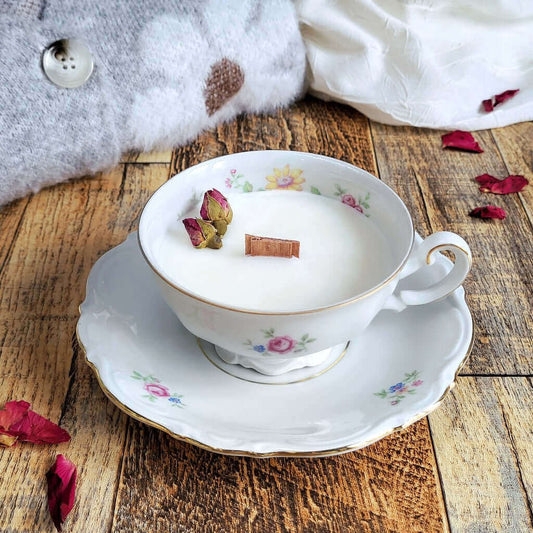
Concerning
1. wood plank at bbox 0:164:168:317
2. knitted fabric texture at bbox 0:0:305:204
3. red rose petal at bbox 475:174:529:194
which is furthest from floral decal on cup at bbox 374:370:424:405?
knitted fabric texture at bbox 0:0:305:204

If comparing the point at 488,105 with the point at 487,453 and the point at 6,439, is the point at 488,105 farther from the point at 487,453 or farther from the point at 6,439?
the point at 6,439

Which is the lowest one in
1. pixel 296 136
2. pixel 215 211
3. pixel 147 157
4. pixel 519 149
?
pixel 519 149

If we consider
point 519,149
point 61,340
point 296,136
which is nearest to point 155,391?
point 61,340

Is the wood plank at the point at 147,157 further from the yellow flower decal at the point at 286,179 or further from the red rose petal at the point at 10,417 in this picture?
the red rose petal at the point at 10,417

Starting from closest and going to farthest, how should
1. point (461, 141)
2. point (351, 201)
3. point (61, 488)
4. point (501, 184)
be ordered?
1. point (61, 488)
2. point (351, 201)
3. point (501, 184)
4. point (461, 141)

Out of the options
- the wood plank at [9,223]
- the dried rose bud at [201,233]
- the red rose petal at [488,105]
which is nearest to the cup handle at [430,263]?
the dried rose bud at [201,233]

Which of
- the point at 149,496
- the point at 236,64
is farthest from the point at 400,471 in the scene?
the point at 236,64

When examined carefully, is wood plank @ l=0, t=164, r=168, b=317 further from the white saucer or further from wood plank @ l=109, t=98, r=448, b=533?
wood plank @ l=109, t=98, r=448, b=533

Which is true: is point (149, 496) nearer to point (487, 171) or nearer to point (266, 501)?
point (266, 501)
